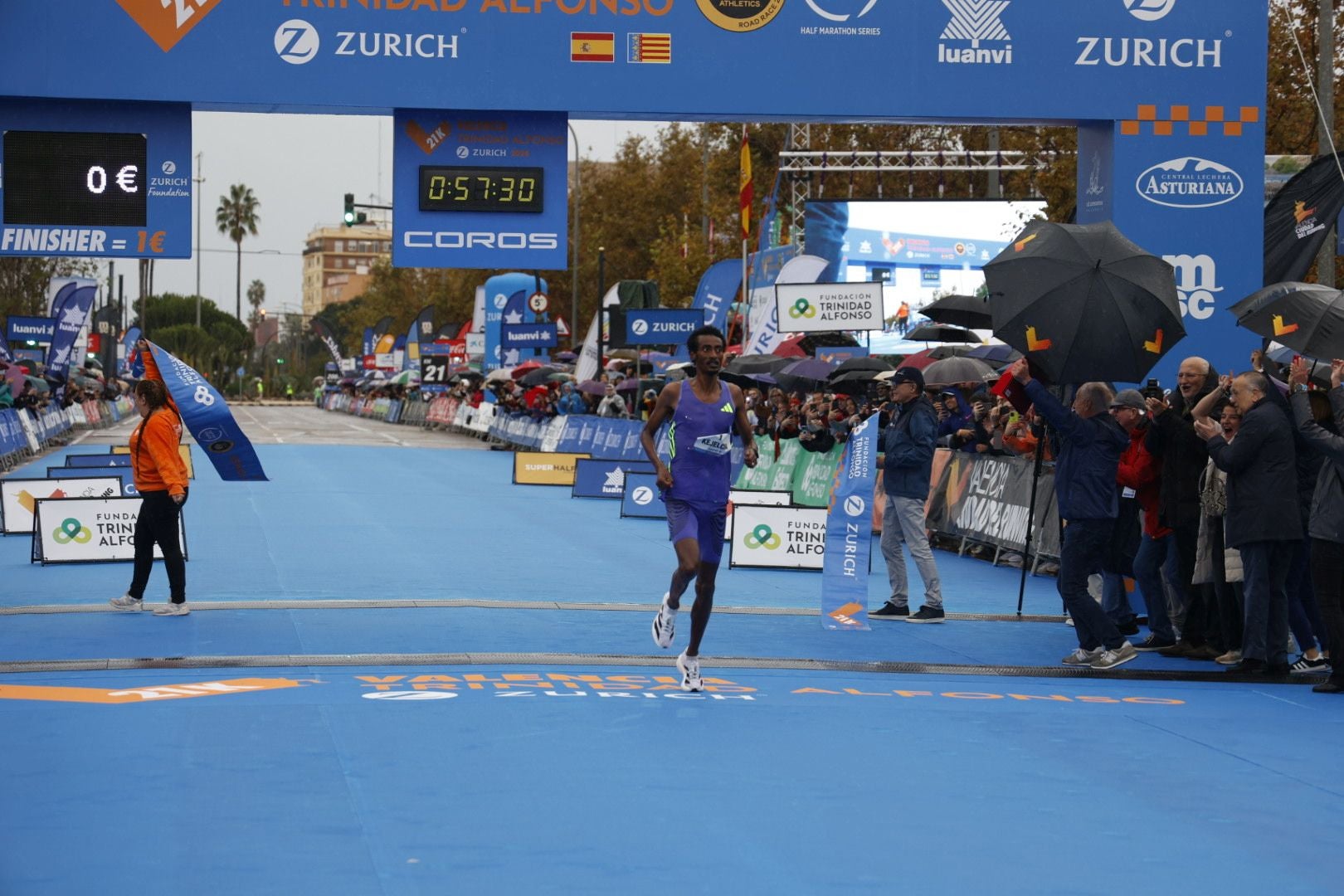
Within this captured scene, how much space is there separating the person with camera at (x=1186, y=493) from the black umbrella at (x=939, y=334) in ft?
49.6

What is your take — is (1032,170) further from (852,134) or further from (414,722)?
(414,722)

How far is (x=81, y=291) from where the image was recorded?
46.8m

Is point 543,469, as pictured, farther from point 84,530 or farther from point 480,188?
point 480,188

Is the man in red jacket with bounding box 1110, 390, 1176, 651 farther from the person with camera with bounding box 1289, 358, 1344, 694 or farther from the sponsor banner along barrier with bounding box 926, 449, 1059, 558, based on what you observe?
the sponsor banner along barrier with bounding box 926, 449, 1059, 558

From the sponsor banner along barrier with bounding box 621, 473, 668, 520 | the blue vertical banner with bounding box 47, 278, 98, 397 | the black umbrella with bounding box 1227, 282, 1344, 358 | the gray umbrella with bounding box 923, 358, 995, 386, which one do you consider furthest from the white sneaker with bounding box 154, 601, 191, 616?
the blue vertical banner with bounding box 47, 278, 98, 397

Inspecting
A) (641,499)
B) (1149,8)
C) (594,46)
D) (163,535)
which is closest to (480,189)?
(594,46)

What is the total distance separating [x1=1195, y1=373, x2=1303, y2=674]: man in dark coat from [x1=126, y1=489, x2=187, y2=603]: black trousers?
714 centimetres

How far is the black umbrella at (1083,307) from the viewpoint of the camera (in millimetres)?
11344

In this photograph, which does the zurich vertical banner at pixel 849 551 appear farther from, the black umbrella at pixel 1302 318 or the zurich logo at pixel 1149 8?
the zurich logo at pixel 1149 8

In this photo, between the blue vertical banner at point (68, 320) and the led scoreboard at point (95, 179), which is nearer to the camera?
the led scoreboard at point (95, 179)

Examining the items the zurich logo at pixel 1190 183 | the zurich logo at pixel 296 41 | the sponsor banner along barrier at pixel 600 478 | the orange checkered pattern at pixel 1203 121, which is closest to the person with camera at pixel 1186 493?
the zurich logo at pixel 1190 183

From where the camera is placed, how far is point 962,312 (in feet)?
61.9

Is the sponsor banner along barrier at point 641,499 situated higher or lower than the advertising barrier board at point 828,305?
lower

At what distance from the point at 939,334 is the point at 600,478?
19.8 feet
